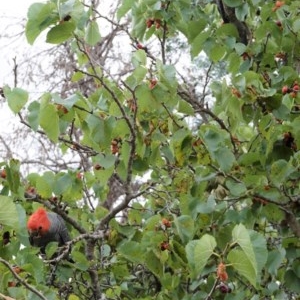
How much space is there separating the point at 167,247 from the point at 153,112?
1.13 ft

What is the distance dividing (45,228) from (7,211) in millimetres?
1074

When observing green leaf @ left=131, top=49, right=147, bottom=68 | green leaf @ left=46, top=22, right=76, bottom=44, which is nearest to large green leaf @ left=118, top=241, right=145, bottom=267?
green leaf @ left=131, top=49, right=147, bottom=68

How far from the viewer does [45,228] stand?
232cm

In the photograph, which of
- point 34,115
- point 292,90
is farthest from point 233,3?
point 34,115

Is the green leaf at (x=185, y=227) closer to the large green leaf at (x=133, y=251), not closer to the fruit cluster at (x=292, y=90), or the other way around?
the large green leaf at (x=133, y=251)

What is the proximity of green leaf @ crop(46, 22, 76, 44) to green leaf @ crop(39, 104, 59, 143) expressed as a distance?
7.5 inches

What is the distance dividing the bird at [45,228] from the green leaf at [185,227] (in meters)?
0.55

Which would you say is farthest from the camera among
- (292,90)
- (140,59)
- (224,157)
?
(292,90)

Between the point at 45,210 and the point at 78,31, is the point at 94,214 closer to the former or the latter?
the point at 45,210

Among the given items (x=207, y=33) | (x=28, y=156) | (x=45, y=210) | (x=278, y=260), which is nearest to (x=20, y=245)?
(x=45, y=210)

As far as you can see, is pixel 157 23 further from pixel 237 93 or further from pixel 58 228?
pixel 58 228

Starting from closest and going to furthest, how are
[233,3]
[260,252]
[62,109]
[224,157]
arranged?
[260,252] → [62,109] → [224,157] → [233,3]

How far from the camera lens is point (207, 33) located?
2234 mm

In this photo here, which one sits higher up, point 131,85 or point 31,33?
point 31,33
